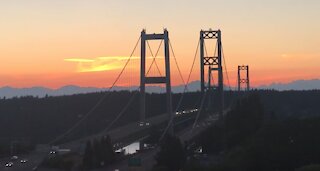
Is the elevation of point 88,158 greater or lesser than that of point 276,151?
lesser

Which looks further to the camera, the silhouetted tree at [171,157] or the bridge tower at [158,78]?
the bridge tower at [158,78]

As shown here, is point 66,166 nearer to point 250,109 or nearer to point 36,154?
point 36,154

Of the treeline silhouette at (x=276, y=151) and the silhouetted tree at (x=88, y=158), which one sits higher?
the treeline silhouette at (x=276, y=151)

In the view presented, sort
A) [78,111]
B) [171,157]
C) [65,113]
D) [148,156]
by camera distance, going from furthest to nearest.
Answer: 1. [65,113]
2. [78,111]
3. [148,156]
4. [171,157]

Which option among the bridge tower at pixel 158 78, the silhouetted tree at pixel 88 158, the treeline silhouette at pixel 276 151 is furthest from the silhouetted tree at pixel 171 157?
the bridge tower at pixel 158 78

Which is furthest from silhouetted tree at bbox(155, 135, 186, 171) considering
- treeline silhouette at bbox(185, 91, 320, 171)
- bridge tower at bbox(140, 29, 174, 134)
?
bridge tower at bbox(140, 29, 174, 134)

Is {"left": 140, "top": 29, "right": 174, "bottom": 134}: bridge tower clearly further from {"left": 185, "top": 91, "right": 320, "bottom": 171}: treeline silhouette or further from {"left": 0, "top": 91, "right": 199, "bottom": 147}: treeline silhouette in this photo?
{"left": 0, "top": 91, "right": 199, "bottom": 147}: treeline silhouette

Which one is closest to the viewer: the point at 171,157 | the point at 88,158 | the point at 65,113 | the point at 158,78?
the point at 171,157

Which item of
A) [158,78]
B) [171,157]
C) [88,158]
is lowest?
[88,158]

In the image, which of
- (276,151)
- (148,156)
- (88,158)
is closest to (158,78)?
(148,156)

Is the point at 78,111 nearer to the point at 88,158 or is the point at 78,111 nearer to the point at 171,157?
the point at 88,158

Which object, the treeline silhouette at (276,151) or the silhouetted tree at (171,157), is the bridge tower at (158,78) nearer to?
the treeline silhouette at (276,151)

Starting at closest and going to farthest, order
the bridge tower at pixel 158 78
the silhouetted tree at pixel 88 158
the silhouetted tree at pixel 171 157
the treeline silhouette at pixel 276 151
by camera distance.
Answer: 1. the treeline silhouette at pixel 276 151
2. the silhouetted tree at pixel 171 157
3. the silhouetted tree at pixel 88 158
4. the bridge tower at pixel 158 78
